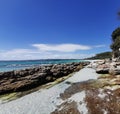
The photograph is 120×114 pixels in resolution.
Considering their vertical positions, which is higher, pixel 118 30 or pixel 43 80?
pixel 118 30

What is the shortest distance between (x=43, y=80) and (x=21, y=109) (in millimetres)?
15915

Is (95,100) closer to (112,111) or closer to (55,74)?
(112,111)

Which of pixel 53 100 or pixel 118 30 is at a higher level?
pixel 118 30

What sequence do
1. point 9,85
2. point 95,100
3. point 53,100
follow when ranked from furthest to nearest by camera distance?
point 9,85 → point 53,100 → point 95,100


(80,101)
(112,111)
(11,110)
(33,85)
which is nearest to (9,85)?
(33,85)

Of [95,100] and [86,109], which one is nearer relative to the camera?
[86,109]

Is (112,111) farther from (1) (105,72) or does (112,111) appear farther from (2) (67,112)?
(1) (105,72)

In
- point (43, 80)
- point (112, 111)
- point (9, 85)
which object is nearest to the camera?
point (112, 111)

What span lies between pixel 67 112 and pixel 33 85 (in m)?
16.4

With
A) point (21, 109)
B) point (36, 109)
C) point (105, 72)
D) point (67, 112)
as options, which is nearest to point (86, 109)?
point (67, 112)

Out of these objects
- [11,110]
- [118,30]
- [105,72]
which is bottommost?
[11,110]

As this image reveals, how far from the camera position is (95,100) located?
718 inches

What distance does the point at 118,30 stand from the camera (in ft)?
313

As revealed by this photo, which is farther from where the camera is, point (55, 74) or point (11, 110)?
point (55, 74)
